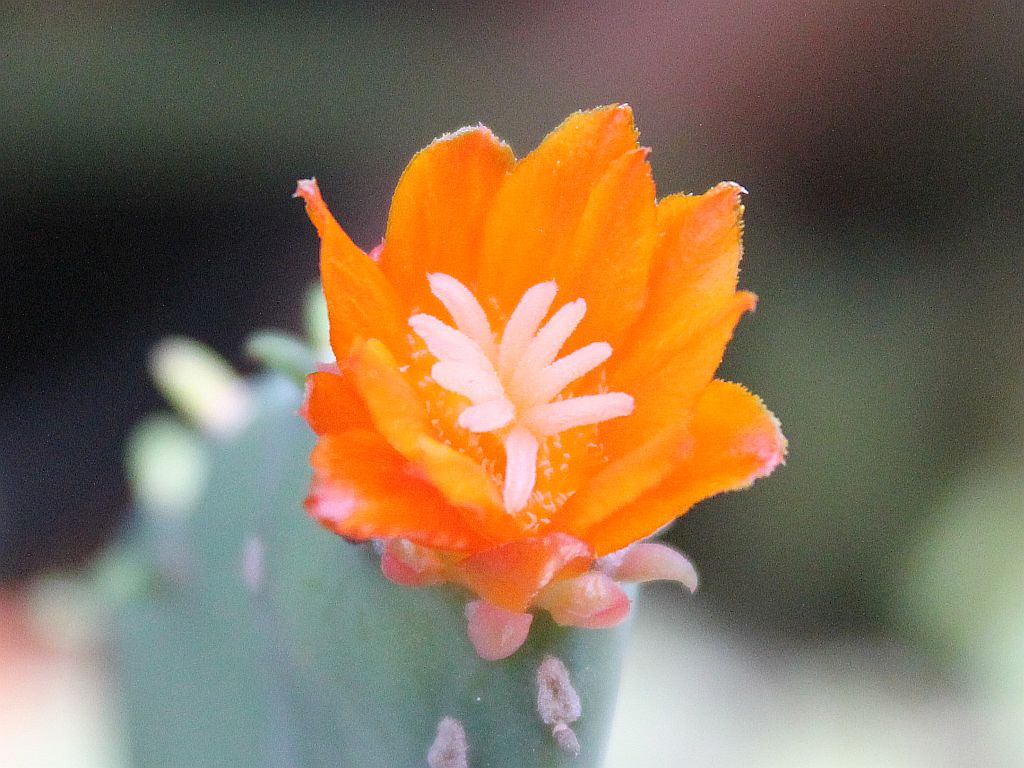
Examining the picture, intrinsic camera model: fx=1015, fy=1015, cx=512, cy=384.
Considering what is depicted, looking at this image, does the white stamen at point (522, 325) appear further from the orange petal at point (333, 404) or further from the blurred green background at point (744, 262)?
the blurred green background at point (744, 262)

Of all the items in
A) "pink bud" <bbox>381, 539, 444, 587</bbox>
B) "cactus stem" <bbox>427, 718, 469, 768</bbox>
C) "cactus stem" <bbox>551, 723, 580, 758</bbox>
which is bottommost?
"cactus stem" <bbox>427, 718, 469, 768</bbox>

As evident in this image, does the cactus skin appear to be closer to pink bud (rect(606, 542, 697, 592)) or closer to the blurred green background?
pink bud (rect(606, 542, 697, 592))

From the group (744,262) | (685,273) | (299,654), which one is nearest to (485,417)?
(685,273)

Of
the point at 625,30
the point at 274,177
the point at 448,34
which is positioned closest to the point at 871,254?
the point at 625,30

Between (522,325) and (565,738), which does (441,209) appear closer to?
(522,325)

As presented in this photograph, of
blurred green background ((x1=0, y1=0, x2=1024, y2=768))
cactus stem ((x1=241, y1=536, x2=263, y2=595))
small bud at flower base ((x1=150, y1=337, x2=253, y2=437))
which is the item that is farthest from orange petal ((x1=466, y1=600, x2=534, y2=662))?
blurred green background ((x1=0, y1=0, x2=1024, y2=768))

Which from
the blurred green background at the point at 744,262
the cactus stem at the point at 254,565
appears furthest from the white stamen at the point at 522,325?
the blurred green background at the point at 744,262
